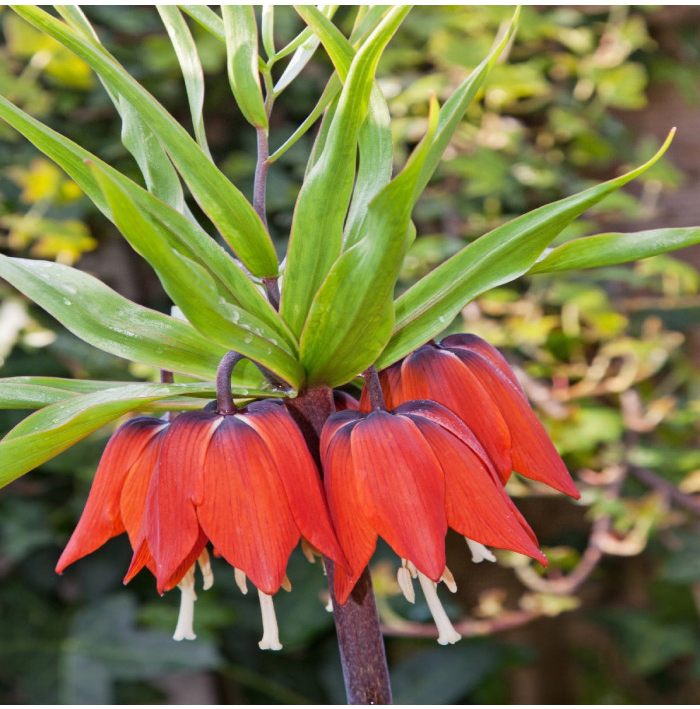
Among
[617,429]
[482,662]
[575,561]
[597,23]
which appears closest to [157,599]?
[482,662]

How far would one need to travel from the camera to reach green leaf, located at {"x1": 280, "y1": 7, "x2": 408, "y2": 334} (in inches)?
12.8

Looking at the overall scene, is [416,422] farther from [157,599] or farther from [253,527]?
[157,599]

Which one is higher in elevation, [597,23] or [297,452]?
[597,23]

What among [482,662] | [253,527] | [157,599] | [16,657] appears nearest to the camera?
[253,527]

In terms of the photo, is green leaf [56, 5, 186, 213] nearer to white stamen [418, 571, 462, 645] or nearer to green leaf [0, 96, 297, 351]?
green leaf [0, 96, 297, 351]

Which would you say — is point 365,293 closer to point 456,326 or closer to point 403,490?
point 403,490

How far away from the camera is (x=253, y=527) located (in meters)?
0.29

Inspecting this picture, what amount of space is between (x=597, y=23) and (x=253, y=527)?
5.09ft

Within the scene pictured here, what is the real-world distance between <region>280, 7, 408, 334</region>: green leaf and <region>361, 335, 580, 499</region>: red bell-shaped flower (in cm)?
6

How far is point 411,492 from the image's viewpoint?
11.8 inches

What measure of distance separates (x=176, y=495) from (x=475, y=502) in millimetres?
116

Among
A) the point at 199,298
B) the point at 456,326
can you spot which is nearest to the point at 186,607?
the point at 199,298

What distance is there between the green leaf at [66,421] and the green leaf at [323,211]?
0.21 feet

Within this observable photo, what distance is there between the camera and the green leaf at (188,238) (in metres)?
0.33
